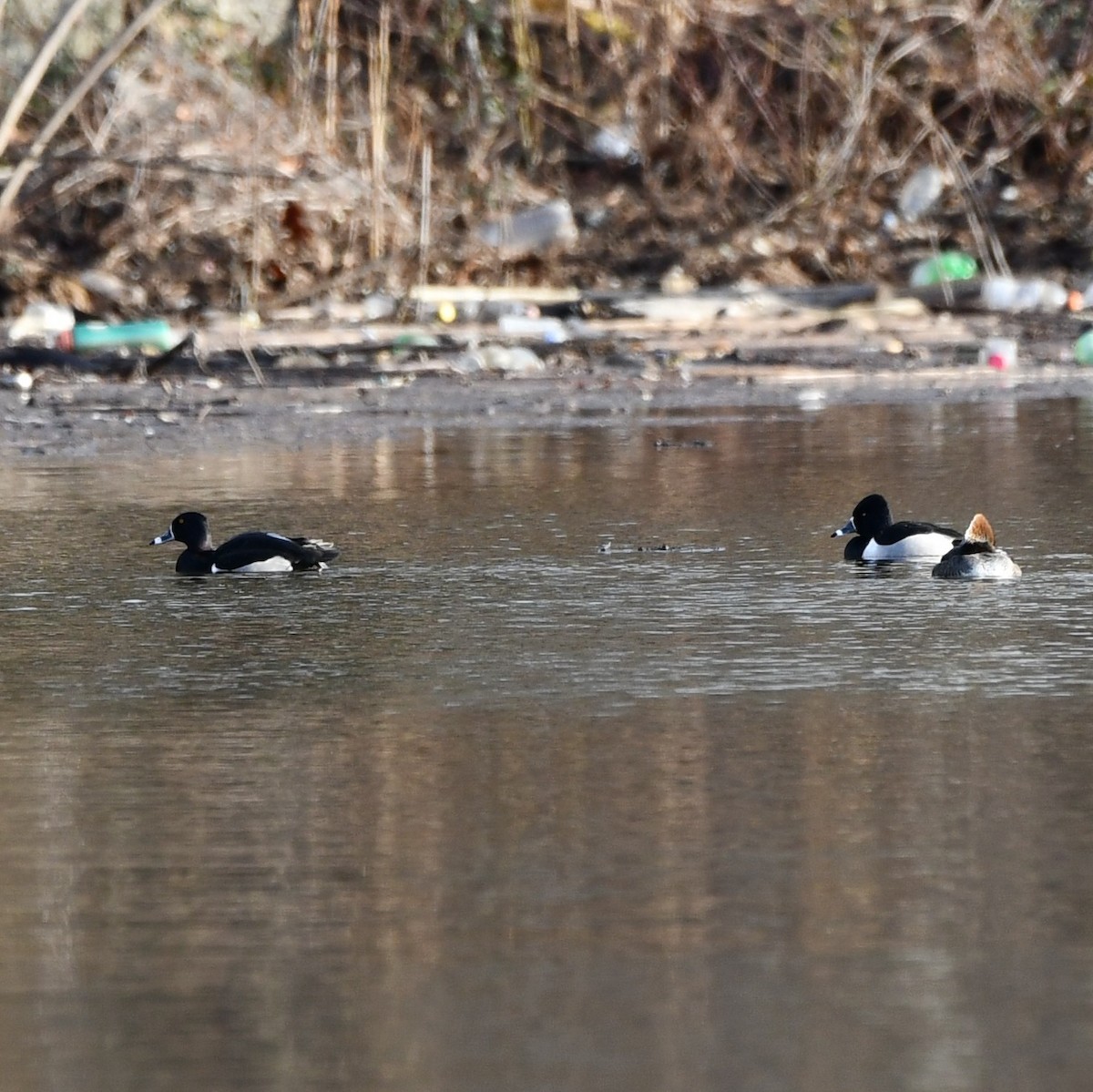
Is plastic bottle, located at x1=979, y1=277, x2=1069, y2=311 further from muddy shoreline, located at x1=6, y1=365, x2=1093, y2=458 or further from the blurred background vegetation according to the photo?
muddy shoreline, located at x1=6, y1=365, x2=1093, y2=458

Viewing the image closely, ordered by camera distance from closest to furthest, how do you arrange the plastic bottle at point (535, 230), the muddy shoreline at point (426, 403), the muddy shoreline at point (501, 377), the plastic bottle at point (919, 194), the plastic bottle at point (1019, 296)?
the muddy shoreline at point (426, 403) → the muddy shoreline at point (501, 377) → the plastic bottle at point (1019, 296) → the plastic bottle at point (535, 230) → the plastic bottle at point (919, 194)

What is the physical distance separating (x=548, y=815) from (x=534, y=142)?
17.5 m

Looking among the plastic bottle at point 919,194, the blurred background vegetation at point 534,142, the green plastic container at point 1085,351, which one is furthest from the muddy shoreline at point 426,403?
the plastic bottle at point 919,194

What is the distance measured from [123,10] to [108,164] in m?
4.05

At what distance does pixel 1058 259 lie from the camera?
20.0m

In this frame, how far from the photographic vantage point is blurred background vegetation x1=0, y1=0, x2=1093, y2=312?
18.1 meters

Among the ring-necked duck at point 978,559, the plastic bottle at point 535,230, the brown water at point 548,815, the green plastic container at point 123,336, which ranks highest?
the plastic bottle at point 535,230

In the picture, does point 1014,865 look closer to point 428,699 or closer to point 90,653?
point 428,699

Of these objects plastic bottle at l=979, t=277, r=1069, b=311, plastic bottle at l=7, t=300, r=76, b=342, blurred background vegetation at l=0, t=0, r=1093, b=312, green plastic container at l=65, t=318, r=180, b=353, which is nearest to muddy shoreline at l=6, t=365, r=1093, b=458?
green plastic container at l=65, t=318, r=180, b=353

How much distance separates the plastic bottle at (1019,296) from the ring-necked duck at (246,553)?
10.7 metres

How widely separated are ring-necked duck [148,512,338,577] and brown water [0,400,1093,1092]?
8 centimetres

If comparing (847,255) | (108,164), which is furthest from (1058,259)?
(108,164)

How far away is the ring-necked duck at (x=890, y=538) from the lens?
802 centimetres

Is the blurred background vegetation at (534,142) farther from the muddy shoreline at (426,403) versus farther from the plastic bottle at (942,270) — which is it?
the muddy shoreline at (426,403)
